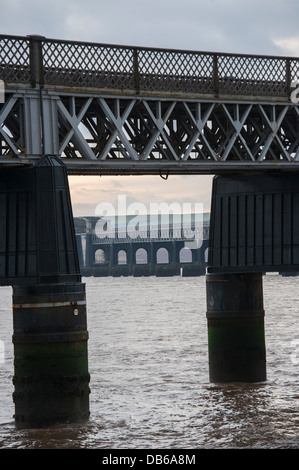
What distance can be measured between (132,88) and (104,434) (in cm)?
1035

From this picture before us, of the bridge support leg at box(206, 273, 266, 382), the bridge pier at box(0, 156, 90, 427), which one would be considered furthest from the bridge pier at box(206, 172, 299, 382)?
the bridge pier at box(0, 156, 90, 427)

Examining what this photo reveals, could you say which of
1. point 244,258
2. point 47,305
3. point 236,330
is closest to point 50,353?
point 47,305

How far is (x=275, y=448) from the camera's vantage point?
84.5 ft

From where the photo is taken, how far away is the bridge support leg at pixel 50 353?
88.0 ft

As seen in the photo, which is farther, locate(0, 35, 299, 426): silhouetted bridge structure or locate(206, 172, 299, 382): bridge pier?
locate(206, 172, 299, 382): bridge pier

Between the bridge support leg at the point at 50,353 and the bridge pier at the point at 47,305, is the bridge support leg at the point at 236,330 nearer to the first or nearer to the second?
the bridge pier at the point at 47,305

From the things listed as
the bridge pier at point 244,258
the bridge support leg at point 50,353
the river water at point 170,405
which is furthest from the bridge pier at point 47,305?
the bridge pier at point 244,258

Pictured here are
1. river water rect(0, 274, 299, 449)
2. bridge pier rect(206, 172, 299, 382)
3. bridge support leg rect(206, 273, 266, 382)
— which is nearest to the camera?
river water rect(0, 274, 299, 449)

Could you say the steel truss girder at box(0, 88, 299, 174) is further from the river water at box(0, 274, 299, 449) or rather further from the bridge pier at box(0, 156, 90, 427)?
the river water at box(0, 274, 299, 449)

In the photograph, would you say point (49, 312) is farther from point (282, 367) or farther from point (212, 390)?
point (282, 367)

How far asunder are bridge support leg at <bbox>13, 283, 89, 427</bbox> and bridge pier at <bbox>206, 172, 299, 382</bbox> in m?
9.63

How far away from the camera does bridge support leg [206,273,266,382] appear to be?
117 feet

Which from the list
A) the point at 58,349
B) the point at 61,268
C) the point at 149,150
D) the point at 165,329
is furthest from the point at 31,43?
the point at 165,329

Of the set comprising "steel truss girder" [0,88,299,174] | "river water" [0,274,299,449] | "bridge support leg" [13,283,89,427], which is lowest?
"river water" [0,274,299,449]
